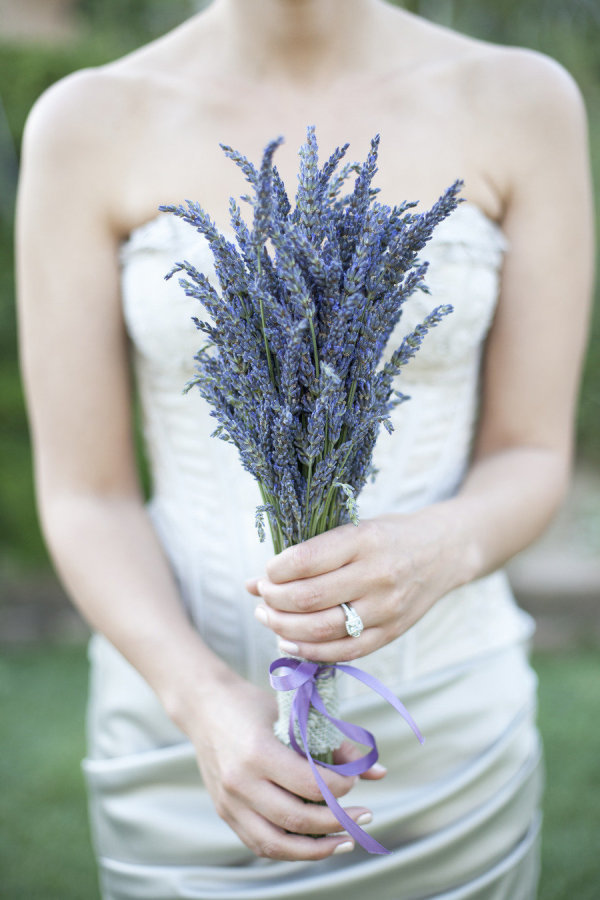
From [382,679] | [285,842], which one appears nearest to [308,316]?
[285,842]

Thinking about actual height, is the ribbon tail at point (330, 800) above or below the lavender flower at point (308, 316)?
below

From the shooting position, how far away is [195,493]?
169 centimetres

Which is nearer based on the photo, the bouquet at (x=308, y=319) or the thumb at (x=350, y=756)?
the bouquet at (x=308, y=319)

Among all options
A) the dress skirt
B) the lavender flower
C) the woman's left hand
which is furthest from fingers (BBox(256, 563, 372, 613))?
the dress skirt

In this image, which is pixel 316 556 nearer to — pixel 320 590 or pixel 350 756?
pixel 320 590

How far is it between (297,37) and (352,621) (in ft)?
3.47

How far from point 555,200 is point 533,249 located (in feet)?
0.30

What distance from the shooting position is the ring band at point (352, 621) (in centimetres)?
115

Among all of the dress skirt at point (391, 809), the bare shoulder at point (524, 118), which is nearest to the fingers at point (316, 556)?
the dress skirt at point (391, 809)

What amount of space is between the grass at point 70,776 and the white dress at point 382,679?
1352 millimetres

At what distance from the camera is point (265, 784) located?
1.26 metres

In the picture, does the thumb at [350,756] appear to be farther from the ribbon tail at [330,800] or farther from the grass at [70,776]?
the grass at [70,776]

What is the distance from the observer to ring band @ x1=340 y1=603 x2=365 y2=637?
1.15 m

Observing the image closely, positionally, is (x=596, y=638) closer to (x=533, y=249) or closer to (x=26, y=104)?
(x=533, y=249)
